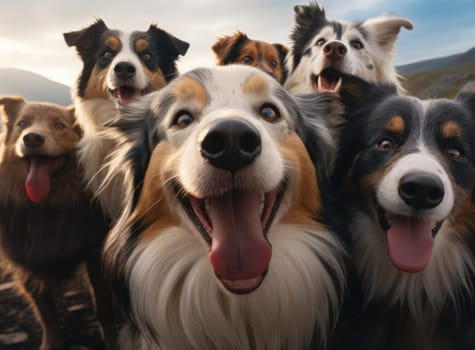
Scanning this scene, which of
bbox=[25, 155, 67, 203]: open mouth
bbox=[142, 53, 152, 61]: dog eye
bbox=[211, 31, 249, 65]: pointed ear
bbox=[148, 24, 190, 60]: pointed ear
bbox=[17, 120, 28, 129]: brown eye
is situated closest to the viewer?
bbox=[25, 155, 67, 203]: open mouth

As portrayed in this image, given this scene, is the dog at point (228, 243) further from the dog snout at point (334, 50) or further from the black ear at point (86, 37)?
the dog snout at point (334, 50)

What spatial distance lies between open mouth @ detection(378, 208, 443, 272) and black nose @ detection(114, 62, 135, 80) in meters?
2.47

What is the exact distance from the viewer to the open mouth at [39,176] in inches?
135

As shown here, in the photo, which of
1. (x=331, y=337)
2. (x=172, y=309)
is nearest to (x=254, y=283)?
(x=172, y=309)

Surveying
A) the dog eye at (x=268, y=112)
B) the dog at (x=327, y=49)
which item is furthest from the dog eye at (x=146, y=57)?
the dog eye at (x=268, y=112)

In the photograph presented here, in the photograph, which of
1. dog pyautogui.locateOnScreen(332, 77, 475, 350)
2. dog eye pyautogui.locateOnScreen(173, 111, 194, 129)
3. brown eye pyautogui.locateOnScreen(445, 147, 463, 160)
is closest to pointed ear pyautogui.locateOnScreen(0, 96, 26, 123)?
dog eye pyautogui.locateOnScreen(173, 111, 194, 129)

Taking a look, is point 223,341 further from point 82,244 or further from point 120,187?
point 82,244

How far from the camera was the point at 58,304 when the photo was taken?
4.52 m

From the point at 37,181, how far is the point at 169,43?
1.88 metres

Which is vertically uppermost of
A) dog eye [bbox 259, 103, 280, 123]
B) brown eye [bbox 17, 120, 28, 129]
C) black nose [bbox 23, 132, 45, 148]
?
dog eye [bbox 259, 103, 280, 123]

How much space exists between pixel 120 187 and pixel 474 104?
248cm

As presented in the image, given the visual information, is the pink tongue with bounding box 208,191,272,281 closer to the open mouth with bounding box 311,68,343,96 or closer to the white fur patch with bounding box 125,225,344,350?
the white fur patch with bounding box 125,225,344,350

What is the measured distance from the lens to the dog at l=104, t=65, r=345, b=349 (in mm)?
2164

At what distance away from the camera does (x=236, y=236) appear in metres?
2.12
